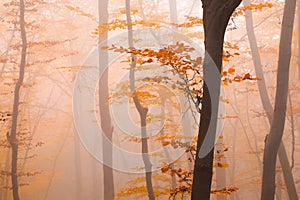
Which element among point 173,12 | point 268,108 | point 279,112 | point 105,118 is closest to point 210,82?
point 279,112

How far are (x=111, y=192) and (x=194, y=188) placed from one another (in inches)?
239

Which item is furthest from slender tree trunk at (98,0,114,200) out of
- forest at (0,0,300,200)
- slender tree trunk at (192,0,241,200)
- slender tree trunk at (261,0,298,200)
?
slender tree trunk at (192,0,241,200)

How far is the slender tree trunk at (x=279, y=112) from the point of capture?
5578 millimetres

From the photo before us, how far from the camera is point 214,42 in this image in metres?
2.71

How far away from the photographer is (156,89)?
31.7 ft

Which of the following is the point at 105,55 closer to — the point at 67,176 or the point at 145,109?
the point at 145,109

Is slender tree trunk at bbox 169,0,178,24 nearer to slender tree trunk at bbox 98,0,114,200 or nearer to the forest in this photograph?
the forest

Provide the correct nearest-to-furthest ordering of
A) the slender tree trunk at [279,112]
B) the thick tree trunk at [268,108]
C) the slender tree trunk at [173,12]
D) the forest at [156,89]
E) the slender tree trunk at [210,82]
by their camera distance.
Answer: the slender tree trunk at [210,82] < the forest at [156,89] < the slender tree trunk at [279,112] < the thick tree trunk at [268,108] < the slender tree trunk at [173,12]

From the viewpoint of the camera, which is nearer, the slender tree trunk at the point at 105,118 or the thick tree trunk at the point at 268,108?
the thick tree trunk at the point at 268,108

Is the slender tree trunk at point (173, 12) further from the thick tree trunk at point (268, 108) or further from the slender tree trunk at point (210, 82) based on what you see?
→ the slender tree trunk at point (210, 82)

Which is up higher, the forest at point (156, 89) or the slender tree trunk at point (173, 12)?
the slender tree trunk at point (173, 12)

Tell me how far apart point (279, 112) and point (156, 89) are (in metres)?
4.64

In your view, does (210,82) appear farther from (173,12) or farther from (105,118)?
(173,12)

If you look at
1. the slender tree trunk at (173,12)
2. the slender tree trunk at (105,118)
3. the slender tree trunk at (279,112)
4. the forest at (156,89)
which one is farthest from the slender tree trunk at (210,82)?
the slender tree trunk at (173,12)
